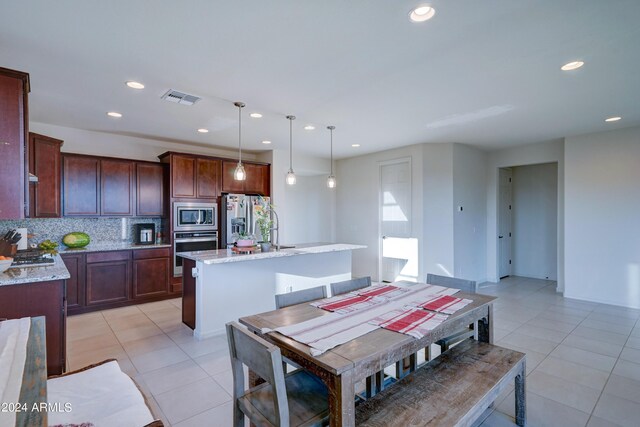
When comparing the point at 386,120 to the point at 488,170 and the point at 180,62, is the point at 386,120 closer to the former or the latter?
the point at 180,62

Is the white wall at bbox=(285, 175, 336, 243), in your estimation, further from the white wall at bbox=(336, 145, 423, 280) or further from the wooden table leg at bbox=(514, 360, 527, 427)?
the wooden table leg at bbox=(514, 360, 527, 427)

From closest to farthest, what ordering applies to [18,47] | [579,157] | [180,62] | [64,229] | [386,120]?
1. [18,47]
2. [180,62]
3. [386,120]
4. [64,229]
5. [579,157]

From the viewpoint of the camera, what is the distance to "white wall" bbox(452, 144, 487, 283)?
214 inches

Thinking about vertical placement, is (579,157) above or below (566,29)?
below

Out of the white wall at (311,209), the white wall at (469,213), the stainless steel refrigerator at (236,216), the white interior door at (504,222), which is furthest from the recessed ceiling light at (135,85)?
the white interior door at (504,222)

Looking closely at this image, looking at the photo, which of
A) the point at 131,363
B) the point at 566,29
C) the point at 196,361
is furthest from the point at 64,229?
the point at 566,29

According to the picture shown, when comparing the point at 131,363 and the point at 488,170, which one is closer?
the point at 131,363

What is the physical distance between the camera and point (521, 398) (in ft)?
6.66

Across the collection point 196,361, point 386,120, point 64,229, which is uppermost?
point 386,120

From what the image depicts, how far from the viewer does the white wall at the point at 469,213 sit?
545 cm

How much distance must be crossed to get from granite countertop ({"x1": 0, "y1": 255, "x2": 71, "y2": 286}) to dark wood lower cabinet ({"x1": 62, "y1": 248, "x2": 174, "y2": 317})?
180 cm

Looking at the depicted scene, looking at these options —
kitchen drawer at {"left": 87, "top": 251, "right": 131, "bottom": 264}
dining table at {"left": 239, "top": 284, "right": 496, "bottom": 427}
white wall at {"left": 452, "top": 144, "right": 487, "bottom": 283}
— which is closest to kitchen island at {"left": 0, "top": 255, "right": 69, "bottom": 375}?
dining table at {"left": 239, "top": 284, "right": 496, "bottom": 427}

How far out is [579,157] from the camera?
16.4 ft

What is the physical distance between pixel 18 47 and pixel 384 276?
5942 millimetres
